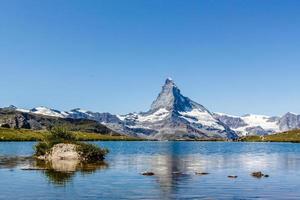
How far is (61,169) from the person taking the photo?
90.9 metres

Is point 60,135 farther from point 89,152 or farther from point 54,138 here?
point 89,152

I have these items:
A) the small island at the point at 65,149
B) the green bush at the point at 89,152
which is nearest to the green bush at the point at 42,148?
the small island at the point at 65,149

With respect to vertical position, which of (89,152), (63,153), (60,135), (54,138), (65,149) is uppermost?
(60,135)

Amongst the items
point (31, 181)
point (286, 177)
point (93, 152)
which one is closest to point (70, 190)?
point (31, 181)

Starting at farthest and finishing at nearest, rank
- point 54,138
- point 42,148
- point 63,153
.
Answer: point 42,148, point 54,138, point 63,153

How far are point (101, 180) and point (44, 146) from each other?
5529cm

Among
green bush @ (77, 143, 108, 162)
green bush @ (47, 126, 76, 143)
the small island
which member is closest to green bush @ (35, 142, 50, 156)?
the small island

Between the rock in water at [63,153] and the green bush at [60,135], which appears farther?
the green bush at [60,135]

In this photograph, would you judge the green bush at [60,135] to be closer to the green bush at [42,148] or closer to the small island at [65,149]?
the small island at [65,149]

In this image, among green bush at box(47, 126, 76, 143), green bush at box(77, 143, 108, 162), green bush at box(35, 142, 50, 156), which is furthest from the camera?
green bush at box(47, 126, 76, 143)

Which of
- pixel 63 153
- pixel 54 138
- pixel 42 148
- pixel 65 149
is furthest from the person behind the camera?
pixel 42 148

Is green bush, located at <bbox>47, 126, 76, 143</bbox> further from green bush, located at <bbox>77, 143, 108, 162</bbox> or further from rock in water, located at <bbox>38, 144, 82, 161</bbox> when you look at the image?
green bush, located at <bbox>77, 143, 108, 162</bbox>

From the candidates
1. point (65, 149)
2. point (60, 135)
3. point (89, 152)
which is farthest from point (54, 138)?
point (89, 152)

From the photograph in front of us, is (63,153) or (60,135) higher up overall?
(60,135)
